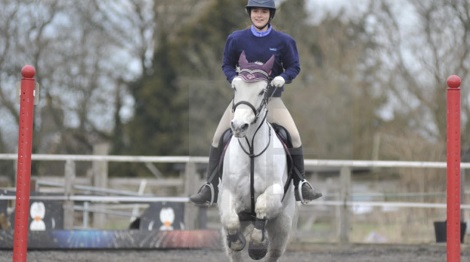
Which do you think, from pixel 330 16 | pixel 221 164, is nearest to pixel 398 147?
pixel 330 16

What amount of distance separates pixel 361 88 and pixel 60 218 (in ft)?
45.9

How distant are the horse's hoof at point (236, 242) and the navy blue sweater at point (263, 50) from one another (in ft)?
4.21

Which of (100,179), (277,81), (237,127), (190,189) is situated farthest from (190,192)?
(237,127)

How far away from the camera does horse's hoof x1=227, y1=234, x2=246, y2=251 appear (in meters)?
6.75

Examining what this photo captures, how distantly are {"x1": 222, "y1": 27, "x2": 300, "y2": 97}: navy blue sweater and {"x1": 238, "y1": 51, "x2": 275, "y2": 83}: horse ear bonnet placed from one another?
0.23m

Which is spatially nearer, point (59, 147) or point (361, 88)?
point (361, 88)

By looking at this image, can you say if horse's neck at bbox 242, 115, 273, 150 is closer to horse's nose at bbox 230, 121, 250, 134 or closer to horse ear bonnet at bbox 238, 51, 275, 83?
horse ear bonnet at bbox 238, 51, 275, 83

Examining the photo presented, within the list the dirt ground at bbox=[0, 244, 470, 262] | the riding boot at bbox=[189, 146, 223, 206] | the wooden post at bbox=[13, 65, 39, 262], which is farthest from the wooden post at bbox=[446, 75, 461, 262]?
the dirt ground at bbox=[0, 244, 470, 262]

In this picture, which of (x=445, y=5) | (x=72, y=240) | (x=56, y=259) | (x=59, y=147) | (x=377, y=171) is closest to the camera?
(x=56, y=259)

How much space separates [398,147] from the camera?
63.5ft

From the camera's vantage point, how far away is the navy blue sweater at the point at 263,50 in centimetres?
695

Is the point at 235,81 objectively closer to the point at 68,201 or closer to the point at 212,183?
the point at 212,183

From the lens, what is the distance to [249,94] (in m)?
6.38

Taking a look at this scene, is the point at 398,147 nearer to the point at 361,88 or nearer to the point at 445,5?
the point at 445,5
